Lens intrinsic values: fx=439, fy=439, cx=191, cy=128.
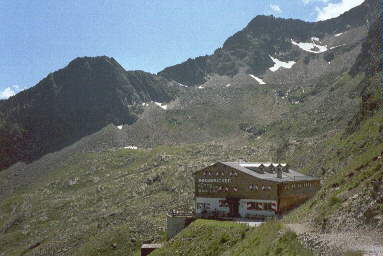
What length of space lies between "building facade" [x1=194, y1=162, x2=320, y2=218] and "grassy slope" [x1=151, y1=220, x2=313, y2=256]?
9007mm

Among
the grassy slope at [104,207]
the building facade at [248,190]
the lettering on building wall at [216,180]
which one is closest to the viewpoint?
the building facade at [248,190]

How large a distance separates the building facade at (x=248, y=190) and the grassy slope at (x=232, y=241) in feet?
29.6

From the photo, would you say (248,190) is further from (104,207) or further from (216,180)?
(104,207)

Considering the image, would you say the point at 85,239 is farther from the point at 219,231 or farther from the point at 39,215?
the point at 219,231

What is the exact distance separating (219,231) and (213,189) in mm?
20167

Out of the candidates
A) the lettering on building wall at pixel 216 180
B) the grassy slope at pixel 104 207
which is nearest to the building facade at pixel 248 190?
the lettering on building wall at pixel 216 180

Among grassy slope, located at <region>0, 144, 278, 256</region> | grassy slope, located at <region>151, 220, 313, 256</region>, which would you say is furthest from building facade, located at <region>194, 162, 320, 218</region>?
grassy slope, located at <region>0, 144, 278, 256</region>

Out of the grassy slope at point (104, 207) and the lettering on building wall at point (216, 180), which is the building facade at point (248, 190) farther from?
the grassy slope at point (104, 207)

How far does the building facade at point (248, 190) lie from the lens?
6600cm

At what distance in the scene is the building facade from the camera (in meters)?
66.0

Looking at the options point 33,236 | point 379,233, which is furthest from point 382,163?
point 33,236

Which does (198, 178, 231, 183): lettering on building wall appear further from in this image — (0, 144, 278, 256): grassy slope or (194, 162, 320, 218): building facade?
(0, 144, 278, 256): grassy slope

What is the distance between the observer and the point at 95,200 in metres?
161

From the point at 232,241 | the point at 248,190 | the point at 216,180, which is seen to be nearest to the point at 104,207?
the point at 216,180
